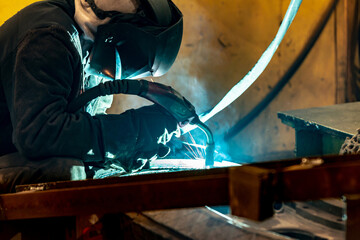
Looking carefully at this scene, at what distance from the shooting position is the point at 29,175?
5.86 feet

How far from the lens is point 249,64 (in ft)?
11.5

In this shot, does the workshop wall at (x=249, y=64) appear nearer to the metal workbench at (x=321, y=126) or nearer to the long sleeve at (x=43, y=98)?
the metal workbench at (x=321, y=126)

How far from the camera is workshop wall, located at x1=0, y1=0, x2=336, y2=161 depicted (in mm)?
3416

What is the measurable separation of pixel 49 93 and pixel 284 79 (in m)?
2.41

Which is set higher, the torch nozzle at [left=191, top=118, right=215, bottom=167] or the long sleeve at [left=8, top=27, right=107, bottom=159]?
the long sleeve at [left=8, top=27, right=107, bottom=159]

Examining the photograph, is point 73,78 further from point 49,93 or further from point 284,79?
point 284,79

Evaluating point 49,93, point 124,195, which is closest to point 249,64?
point 49,93

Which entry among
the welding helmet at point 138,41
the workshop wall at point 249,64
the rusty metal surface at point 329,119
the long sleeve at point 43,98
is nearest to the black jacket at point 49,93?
the long sleeve at point 43,98

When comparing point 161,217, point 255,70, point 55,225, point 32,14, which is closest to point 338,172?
point 161,217

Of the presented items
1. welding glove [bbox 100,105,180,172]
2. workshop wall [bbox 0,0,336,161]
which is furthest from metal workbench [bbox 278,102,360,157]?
workshop wall [bbox 0,0,336,161]

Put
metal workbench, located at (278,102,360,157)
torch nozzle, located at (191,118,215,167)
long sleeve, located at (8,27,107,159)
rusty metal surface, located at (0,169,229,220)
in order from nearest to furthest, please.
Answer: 1. rusty metal surface, located at (0,169,229,220)
2. long sleeve, located at (8,27,107,159)
3. metal workbench, located at (278,102,360,157)
4. torch nozzle, located at (191,118,215,167)

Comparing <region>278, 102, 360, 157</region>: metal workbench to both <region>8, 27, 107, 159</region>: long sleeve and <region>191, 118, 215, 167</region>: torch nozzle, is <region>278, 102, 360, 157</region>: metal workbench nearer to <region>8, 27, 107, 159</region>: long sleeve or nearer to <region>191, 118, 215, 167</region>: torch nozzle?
<region>191, 118, 215, 167</region>: torch nozzle

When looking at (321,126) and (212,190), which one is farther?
(321,126)

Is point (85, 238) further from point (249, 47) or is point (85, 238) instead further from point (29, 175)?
point (249, 47)
